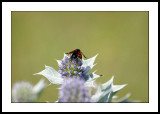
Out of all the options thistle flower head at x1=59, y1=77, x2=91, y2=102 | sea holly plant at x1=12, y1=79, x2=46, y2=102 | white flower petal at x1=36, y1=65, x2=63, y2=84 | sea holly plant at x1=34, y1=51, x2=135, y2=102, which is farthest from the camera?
sea holly plant at x1=12, y1=79, x2=46, y2=102

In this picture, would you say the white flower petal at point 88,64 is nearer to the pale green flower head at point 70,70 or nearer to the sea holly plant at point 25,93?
the pale green flower head at point 70,70

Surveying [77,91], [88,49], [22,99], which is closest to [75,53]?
[77,91]

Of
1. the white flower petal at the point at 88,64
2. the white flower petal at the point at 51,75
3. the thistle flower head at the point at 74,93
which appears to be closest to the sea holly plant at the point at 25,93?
the white flower petal at the point at 51,75

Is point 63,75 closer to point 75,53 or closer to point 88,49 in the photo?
point 75,53

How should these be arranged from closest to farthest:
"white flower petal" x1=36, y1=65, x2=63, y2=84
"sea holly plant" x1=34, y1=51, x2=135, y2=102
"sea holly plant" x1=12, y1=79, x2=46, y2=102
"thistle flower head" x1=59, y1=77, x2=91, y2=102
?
"thistle flower head" x1=59, y1=77, x2=91, y2=102
"sea holly plant" x1=34, y1=51, x2=135, y2=102
"white flower petal" x1=36, y1=65, x2=63, y2=84
"sea holly plant" x1=12, y1=79, x2=46, y2=102

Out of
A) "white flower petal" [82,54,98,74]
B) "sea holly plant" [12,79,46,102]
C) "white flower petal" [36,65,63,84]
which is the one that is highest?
"white flower petal" [82,54,98,74]

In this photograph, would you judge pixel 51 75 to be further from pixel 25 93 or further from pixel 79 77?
pixel 25 93

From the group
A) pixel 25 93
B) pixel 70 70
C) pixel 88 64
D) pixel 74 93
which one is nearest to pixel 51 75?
pixel 70 70

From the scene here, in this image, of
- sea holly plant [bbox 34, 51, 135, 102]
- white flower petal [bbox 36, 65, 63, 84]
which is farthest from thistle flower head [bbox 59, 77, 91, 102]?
white flower petal [bbox 36, 65, 63, 84]

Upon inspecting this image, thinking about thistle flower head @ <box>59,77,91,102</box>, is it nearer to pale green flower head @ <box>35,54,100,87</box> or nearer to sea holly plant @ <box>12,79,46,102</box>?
pale green flower head @ <box>35,54,100,87</box>
